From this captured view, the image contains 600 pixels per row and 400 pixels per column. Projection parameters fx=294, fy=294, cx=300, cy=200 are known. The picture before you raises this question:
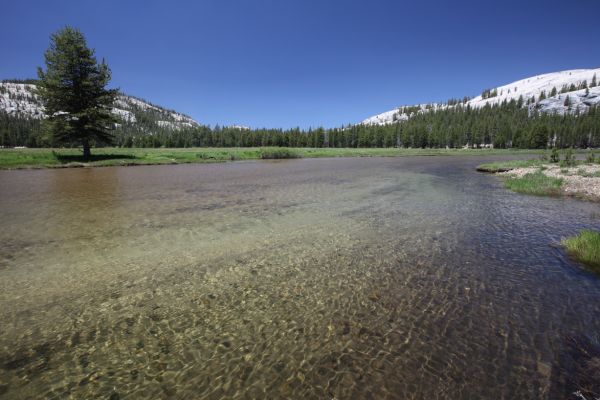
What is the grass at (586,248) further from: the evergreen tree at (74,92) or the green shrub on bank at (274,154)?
the green shrub on bank at (274,154)

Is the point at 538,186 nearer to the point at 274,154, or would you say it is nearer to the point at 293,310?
the point at 293,310

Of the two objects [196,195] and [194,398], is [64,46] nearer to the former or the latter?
[196,195]

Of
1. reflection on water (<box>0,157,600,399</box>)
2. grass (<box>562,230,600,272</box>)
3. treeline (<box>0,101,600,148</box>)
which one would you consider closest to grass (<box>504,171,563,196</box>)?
reflection on water (<box>0,157,600,399</box>)

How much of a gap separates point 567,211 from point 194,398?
770 inches

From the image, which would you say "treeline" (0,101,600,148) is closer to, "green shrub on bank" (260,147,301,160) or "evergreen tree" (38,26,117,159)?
"green shrub on bank" (260,147,301,160)

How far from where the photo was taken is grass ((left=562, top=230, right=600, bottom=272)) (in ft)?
28.9

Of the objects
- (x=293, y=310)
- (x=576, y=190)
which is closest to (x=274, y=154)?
(x=576, y=190)

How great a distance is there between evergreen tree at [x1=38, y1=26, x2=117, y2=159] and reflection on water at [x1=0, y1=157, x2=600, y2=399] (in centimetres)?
3419

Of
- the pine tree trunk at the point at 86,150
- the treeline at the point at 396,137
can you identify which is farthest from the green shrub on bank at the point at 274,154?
the treeline at the point at 396,137

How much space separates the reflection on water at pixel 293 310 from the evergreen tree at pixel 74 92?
1346 inches

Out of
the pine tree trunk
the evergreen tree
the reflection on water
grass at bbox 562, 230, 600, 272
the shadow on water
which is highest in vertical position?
the evergreen tree

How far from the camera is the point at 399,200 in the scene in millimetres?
19234

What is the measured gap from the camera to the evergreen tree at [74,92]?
1535 inches

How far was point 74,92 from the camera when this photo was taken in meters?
40.8
